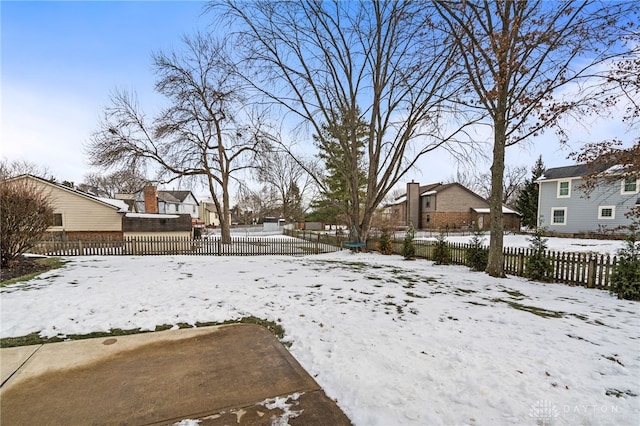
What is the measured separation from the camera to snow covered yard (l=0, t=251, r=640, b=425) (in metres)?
2.39

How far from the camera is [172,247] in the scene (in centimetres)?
1492

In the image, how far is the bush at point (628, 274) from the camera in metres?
6.05

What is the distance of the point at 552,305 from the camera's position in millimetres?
5477

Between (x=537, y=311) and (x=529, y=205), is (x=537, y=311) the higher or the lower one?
the lower one

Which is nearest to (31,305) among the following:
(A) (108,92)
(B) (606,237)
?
(A) (108,92)

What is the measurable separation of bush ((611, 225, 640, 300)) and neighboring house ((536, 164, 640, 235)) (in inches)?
721

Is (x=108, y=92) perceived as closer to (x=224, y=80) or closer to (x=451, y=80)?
(x=224, y=80)

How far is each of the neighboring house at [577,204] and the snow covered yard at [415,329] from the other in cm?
2156

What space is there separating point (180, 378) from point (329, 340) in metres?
1.77

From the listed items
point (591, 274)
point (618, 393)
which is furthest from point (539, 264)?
point (618, 393)

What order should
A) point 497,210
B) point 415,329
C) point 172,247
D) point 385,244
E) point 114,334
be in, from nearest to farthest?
point 114,334, point 415,329, point 497,210, point 385,244, point 172,247

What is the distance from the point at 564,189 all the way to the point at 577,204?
1.70 m

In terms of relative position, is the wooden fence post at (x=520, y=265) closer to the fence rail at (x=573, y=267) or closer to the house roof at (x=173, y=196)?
the fence rail at (x=573, y=267)

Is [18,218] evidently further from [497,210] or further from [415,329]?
[497,210]
